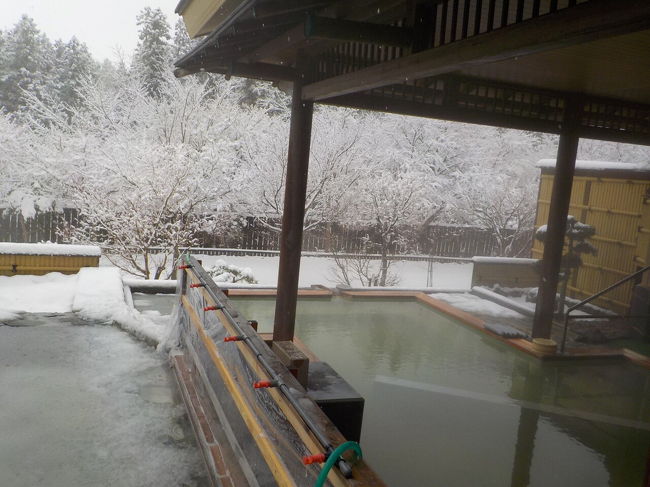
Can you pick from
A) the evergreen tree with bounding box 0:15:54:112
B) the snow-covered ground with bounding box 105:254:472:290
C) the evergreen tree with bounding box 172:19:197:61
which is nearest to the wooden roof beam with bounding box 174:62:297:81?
the snow-covered ground with bounding box 105:254:472:290

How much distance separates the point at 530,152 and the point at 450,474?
55.6 ft

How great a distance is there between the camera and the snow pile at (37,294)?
22.0ft

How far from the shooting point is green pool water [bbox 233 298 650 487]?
3.94 meters

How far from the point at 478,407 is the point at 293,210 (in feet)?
7.96

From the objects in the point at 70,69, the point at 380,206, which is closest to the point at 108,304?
the point at 380,206

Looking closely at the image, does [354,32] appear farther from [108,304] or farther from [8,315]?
[8,315]

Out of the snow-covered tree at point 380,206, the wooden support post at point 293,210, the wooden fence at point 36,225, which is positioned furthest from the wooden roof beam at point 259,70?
the wooden fence at point 36,225

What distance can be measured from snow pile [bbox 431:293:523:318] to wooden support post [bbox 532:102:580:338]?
1.58 m

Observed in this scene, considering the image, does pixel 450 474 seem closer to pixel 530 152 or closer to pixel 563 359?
pixel 563 359

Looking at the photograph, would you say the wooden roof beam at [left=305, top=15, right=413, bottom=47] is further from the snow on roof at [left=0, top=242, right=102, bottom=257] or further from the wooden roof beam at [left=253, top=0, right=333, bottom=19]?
the snow on roof at [left=0, top=242, right=102, bottom=257]

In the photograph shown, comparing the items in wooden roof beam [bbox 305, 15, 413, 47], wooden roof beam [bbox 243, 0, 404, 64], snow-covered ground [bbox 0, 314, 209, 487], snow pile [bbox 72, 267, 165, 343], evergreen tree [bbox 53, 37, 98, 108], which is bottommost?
snow-covered ground [bbox 0, 314, 209, 487]

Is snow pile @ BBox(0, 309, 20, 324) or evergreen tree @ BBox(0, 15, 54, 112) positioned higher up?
evergreen tree @ BBox(0, 15, 54, 112)

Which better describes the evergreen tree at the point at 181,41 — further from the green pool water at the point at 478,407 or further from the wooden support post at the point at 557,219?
the wooden support post at the point at 557,219

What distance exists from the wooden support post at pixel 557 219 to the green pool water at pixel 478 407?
624 mm
